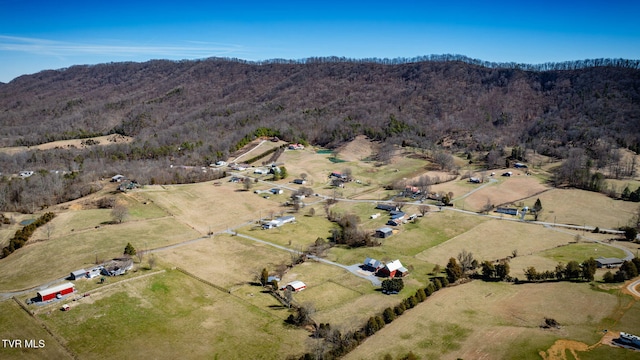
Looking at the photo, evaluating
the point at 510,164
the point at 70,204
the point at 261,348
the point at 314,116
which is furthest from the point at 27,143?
the point at 510,164

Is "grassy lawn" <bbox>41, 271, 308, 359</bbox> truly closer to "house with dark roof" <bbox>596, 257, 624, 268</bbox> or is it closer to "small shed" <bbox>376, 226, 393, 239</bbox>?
"small shed" <bbox>376, 226, 393, 239</bbox>

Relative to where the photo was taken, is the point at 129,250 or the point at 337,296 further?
the point at 129,250

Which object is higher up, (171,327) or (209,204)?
(209,204)

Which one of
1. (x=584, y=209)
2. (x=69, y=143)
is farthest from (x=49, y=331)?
(x=69, y=143)

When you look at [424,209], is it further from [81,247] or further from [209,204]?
[81,247]

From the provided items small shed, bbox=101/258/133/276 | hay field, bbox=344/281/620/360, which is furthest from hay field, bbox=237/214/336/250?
hay field, bbox=344/281/620/360

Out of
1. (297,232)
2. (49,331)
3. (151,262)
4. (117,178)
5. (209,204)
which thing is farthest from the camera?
(117,178)
